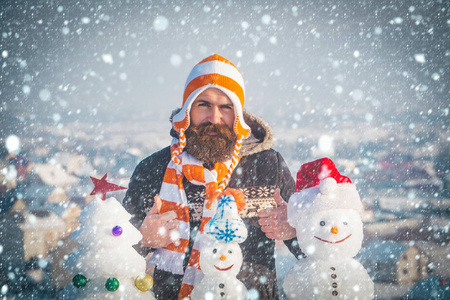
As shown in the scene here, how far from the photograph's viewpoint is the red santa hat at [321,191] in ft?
3.94

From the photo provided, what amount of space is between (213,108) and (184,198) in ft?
2.14

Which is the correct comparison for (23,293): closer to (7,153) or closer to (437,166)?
(7,153)

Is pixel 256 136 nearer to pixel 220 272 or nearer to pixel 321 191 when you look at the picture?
pixel 321 191

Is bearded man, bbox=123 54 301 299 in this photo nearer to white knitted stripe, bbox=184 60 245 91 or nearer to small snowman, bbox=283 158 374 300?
white knitted stripe, bbox=184 60 245 91

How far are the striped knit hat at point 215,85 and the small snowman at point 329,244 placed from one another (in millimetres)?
780

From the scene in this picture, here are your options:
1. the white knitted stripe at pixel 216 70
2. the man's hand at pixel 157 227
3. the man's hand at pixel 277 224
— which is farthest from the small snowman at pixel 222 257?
the white knitted stripe at pixel 216 70

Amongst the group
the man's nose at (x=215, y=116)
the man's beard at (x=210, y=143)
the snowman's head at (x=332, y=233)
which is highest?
the man's nose at (x=215, y=116)

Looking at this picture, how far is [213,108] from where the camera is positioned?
1912mm

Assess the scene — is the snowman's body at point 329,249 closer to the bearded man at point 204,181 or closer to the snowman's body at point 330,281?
the snowman's body at point 330,281

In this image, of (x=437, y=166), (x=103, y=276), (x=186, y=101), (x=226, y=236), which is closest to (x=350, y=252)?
(x=226, y=236)

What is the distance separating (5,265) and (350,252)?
7.40m

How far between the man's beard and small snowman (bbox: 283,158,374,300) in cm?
69

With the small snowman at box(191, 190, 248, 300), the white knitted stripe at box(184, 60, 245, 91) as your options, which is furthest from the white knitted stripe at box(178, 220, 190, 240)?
the white knitted stripe at box(184, 60, 245, 91)

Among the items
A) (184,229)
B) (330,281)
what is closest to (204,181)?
(184,229)
